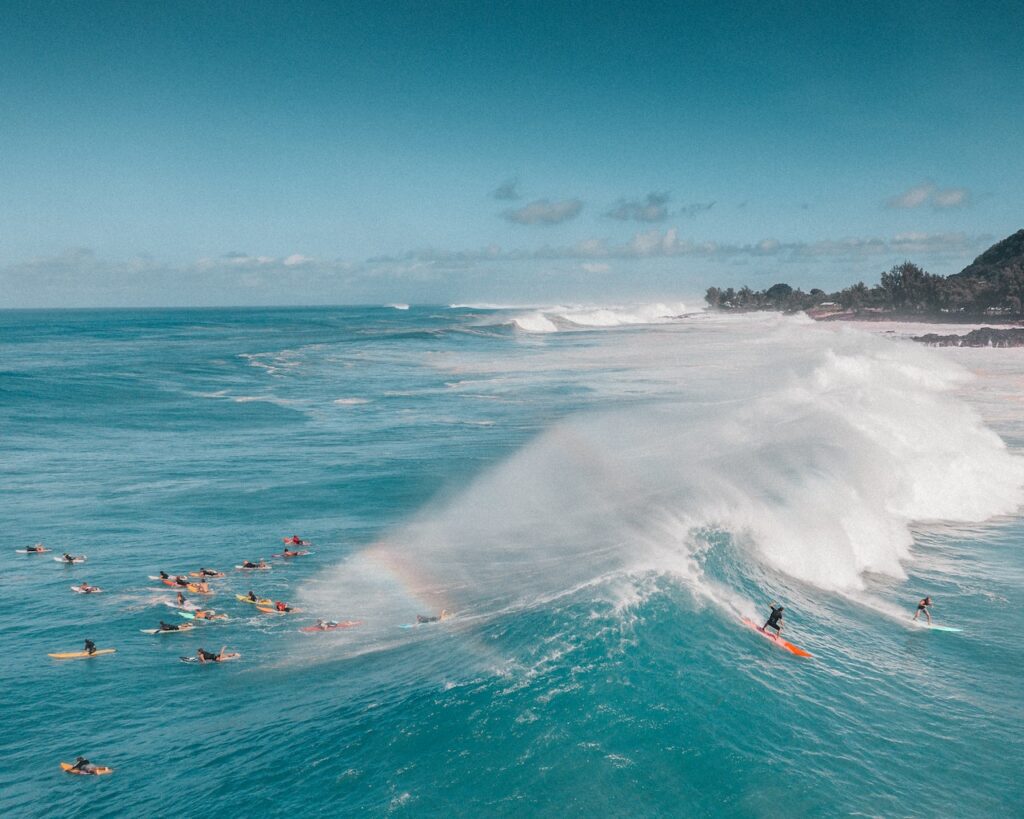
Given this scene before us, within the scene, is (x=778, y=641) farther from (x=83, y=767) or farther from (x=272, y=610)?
(x=83, y=767)

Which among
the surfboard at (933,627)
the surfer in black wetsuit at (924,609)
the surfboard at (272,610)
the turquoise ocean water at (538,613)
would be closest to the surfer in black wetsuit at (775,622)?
the turquoise ocean water at (538,613)

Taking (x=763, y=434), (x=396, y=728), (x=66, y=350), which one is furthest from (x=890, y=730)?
(x=66, y=350)

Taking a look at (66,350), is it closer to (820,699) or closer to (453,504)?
(453,504)

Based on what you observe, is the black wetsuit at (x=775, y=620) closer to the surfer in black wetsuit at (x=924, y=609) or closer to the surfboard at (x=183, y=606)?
the surfer in black wetsuit at (x=924, y=609)

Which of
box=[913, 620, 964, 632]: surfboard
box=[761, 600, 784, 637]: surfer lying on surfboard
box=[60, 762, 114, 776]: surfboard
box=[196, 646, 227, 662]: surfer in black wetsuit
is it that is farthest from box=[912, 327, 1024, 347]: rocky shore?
box=[60, 762, 114, 776]: surfboard

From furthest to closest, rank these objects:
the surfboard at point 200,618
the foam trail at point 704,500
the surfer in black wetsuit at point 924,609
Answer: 1. the foam trail at point 704,500
2. the surfboard at point 200,618
3. the surfer in black wetsuit at point 924,609

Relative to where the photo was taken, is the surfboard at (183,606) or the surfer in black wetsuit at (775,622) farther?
the surfboard at (183,606)
